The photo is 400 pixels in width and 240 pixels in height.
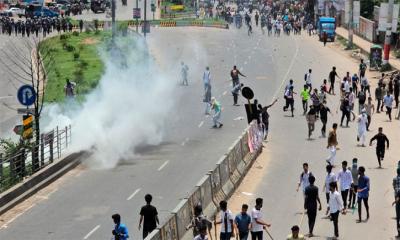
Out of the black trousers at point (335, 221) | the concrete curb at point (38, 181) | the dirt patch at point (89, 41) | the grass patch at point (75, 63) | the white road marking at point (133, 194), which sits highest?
the dirt patch at point (89, 41)

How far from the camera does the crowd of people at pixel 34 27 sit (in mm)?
82000

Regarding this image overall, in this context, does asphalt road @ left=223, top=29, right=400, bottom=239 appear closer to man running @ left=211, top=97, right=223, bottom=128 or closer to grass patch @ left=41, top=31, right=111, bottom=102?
man running @ left=211, top=97, right=223, bottom=128

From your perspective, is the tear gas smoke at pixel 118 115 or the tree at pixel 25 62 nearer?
the tear gas smoke at pixel 118 115

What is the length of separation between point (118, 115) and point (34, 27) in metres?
49.1

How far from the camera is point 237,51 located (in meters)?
70.2

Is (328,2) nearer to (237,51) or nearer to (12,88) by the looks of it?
(237,51)

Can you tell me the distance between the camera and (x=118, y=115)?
3472 cm

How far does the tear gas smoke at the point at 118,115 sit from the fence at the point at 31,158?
846 mm

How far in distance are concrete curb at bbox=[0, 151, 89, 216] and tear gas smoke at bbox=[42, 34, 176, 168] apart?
0.69 metres

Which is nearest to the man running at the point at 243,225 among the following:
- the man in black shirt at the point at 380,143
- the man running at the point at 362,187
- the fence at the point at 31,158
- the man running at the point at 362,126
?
the man running at the point at 362,187

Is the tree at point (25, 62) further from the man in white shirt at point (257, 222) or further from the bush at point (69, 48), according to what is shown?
the man in white shirt at point (257, 222)

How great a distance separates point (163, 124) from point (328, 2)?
5953 cm

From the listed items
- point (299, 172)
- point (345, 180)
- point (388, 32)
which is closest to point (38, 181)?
point (299, 172)

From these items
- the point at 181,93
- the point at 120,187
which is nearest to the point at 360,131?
the point at 120,187
